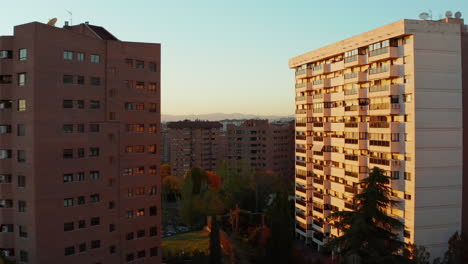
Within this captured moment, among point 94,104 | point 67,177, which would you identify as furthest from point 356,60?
point 67,177

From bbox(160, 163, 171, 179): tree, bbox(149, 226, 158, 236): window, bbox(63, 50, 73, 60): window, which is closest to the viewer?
bbox(63, 50, 73, 60): window

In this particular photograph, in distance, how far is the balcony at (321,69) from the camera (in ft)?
171

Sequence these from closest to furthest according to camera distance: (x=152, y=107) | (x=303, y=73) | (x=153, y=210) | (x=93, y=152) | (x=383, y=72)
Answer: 1. (x=93, y=152)
2. (x=152, y=107)
3. (x=153, y=210)
4. (x=383, y=72)
5. (x=303, y=73)

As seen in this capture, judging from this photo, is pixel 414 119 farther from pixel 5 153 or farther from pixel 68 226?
pixel 5 153

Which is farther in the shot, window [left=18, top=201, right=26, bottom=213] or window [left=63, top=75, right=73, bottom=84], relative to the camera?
window [left=63, top=75, right=73, bottom=84]

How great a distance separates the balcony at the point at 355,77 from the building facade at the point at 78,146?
2018 cm

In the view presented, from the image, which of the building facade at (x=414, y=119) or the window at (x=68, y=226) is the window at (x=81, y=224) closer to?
the window at (x=68, y=226)

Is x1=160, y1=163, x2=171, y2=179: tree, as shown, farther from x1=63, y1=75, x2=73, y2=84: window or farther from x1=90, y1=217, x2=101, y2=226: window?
x1=63, y1=75, x2=73, y2=84: window

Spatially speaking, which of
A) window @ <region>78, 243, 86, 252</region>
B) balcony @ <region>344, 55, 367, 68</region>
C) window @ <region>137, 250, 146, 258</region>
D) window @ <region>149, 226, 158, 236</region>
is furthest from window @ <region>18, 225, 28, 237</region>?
balcony @ <region>344, 55, 367, 68</region>

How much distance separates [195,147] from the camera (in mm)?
125375

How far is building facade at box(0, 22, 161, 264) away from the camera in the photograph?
33.2m

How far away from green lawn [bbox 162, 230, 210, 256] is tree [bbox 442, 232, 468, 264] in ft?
83.0

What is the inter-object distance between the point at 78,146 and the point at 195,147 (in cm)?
9019

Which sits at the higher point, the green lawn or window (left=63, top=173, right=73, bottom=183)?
window (left=63, top=173, right=73, bottom=183)
